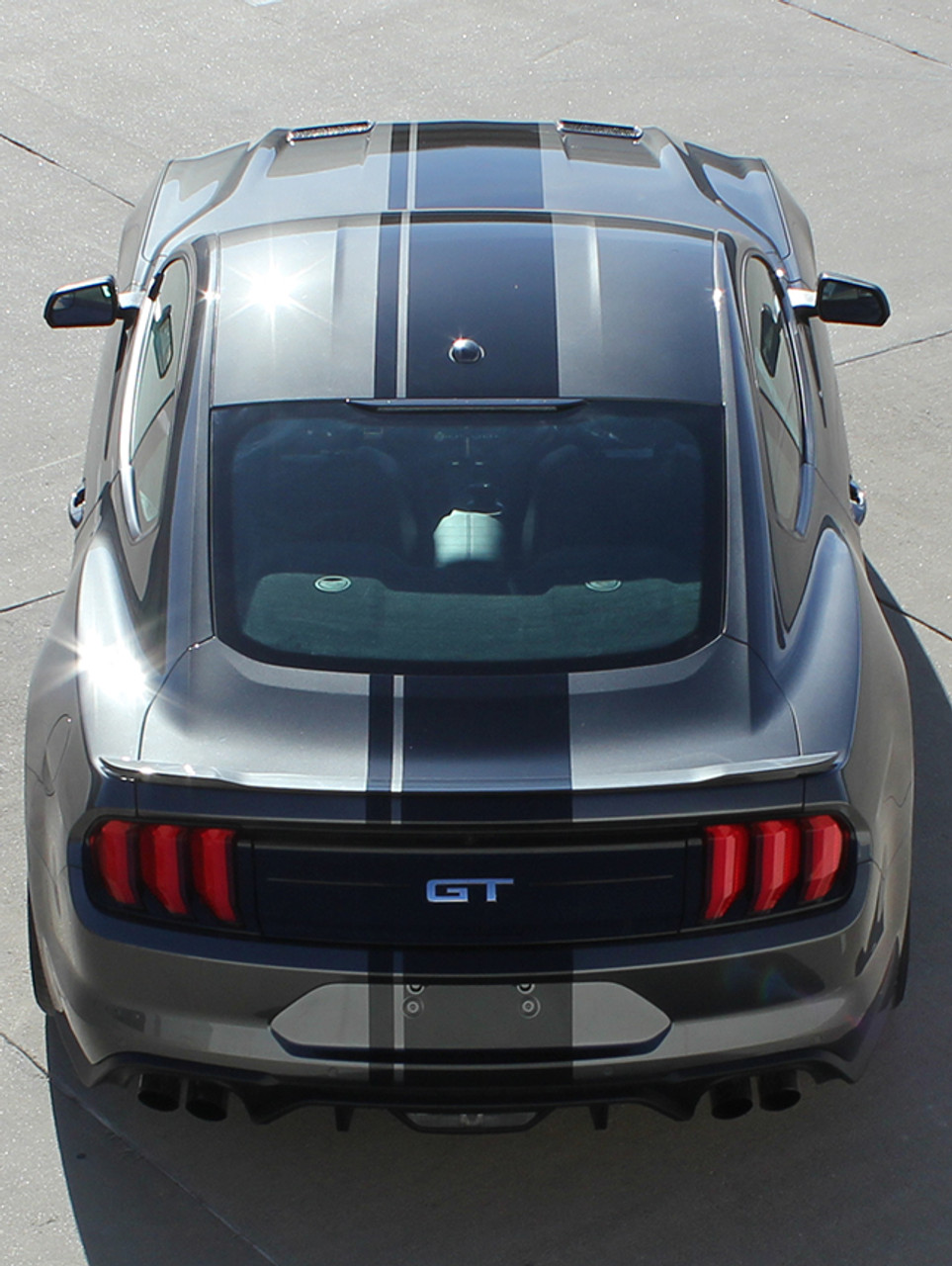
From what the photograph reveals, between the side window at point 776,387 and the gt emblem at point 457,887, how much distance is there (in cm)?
112

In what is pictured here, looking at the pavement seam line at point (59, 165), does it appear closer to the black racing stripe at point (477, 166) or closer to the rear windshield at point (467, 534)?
the black racing stripe at point (477, 166)

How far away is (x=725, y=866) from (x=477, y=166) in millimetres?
2296

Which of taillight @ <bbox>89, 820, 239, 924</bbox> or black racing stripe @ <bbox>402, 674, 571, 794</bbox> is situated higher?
black racing stripe @ <bbox>402, 674, 571, 794</bbox>

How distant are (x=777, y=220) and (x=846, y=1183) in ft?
8.98

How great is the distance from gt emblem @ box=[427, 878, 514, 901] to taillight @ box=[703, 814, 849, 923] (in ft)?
1.21

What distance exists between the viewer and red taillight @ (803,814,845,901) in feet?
10.5

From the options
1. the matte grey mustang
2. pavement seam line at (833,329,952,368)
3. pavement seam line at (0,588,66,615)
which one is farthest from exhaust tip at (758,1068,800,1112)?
pavement seam line at (833,329,952,368)

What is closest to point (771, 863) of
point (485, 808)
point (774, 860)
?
point (774, 860)

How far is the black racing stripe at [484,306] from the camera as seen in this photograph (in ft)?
12.6

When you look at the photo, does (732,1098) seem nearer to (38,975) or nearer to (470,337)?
(38,975)

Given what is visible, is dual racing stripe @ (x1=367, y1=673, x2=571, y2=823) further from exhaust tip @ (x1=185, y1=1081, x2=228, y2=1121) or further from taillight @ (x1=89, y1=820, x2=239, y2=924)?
exhaust tip @ (x1=185, y1=1081, x2=228, y2=1121)

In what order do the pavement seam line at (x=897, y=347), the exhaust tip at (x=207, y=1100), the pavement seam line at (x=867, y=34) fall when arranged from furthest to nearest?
the pavement seam line at (x=867, y=34)
the pavement seam line at (x=897, y=347)
the exhaust tip at (x=207, y=1100)

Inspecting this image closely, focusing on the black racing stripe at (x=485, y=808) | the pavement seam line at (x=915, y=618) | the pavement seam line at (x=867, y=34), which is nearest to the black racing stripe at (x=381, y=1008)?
the black racing stripe at (x=485, y=808)

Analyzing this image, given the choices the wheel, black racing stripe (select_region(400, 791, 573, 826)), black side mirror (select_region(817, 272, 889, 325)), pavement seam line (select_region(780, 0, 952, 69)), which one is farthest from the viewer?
pavement seam line (select_region(780, 0, 952, 69))
